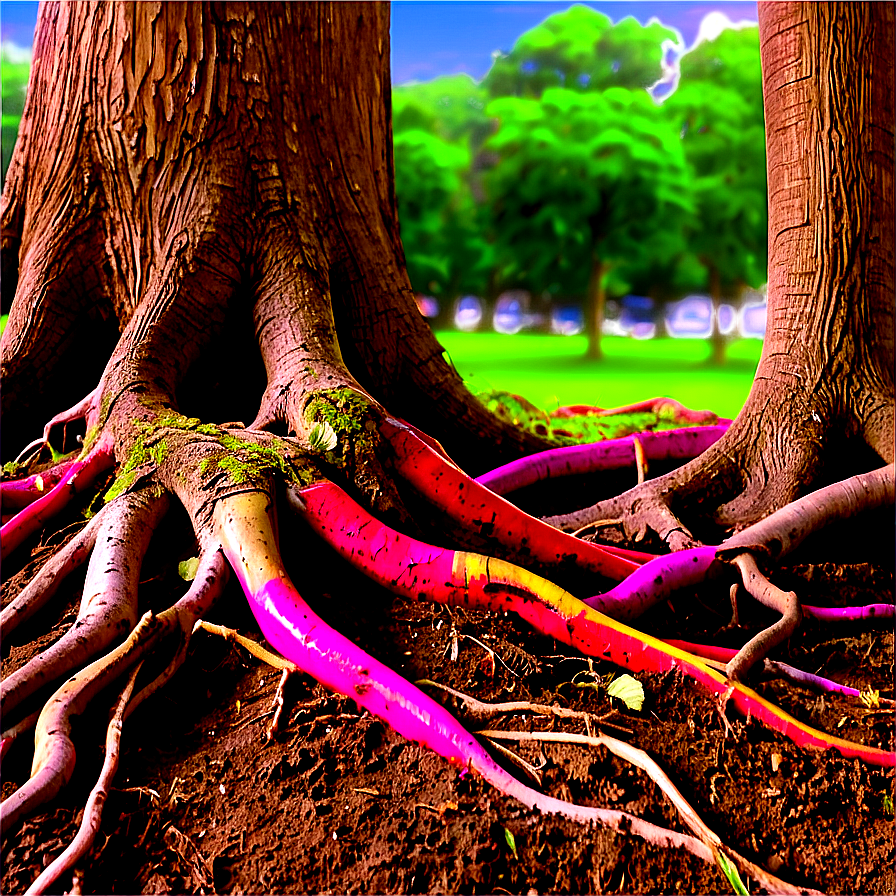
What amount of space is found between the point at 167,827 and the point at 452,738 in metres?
0.77

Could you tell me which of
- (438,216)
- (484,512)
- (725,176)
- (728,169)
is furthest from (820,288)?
(438,216)

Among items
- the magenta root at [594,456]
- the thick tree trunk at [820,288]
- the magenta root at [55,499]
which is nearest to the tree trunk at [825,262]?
the thick tree trunk at [820,288]

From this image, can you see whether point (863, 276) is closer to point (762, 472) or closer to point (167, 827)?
point (762, 472)

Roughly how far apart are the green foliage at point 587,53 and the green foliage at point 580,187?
5.57 metres

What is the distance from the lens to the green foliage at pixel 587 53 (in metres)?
23.5

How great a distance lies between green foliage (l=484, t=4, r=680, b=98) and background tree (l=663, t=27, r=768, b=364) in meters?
4.08

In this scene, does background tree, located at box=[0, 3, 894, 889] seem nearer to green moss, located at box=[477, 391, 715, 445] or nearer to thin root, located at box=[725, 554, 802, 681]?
thin root, located at box=[725, 554, 802, 681]

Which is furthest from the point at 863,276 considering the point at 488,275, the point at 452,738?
the point at 488,275

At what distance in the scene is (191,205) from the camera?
355 centimetres

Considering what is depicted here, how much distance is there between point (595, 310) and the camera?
63.5 feet

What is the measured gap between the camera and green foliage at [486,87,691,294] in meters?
17.6

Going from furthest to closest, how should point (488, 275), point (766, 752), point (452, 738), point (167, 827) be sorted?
1. point (488, 275)
2. point (766, 752)
3. point (452, 738)
4. point (167, 827)

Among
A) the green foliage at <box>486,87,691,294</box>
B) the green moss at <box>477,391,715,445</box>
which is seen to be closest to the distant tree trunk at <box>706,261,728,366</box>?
the green foliage at <box>486,87,691,294</box>

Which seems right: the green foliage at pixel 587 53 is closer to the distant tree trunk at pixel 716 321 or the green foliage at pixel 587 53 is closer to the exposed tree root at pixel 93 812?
the distant tree trunk at pixel 716 321
